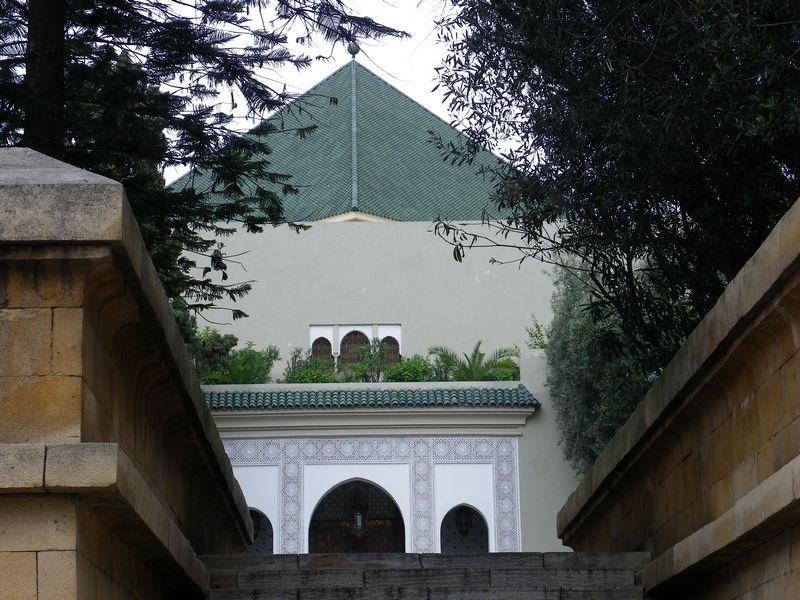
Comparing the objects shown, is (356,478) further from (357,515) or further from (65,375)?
(65,375)

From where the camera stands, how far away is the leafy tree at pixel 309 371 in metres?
24.4

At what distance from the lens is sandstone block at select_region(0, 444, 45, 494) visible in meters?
3.83

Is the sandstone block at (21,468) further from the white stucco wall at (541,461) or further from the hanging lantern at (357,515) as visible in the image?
the hanging lantern at (357,515)

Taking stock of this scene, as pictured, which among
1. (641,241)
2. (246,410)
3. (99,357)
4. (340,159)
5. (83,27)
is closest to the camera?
(99,357)

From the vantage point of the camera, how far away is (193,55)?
400 inches

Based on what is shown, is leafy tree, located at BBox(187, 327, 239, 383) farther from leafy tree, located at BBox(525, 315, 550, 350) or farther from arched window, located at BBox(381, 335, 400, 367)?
leafy tree, located at BBox(525, 315, 550, 350)

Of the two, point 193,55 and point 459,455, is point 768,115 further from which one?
point 459,455

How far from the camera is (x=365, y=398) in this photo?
2236 centimetres

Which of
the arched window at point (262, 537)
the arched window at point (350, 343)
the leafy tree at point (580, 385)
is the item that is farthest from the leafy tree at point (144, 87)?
the arched window at point (350, 343)

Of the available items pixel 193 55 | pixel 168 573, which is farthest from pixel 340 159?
pixel 168 573

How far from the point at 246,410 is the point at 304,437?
1200 mm

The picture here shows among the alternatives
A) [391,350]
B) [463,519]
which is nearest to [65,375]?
[463,519]

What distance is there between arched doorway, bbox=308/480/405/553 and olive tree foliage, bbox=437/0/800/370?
688 inches

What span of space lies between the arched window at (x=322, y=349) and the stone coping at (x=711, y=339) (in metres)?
21.1
